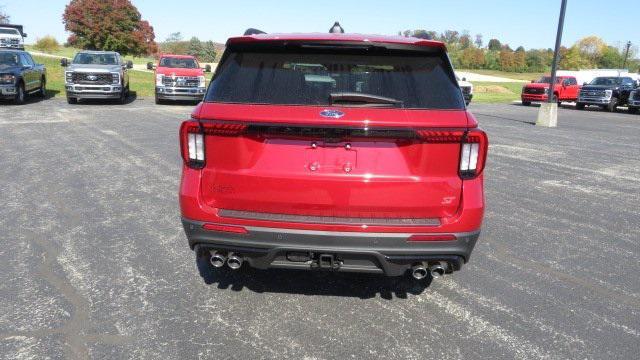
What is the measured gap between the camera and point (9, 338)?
3.11 meters

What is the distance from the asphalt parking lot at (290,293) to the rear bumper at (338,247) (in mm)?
482

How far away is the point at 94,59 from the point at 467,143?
19.7m

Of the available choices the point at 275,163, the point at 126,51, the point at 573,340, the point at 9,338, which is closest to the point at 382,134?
the point at 275,163

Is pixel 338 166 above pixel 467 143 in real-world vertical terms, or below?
below

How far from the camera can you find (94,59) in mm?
19641

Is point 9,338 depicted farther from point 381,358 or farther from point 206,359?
point 381,358

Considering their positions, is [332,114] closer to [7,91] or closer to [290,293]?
[290,293]

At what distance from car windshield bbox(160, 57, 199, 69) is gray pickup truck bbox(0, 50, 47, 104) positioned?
4.81 meters

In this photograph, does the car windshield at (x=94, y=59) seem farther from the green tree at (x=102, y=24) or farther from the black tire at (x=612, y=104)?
the green tree at (x=102, y=24)

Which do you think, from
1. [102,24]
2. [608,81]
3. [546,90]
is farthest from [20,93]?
[102,24]

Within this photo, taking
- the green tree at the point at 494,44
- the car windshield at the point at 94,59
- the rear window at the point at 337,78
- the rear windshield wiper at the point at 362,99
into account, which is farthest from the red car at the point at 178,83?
the green tree at the point at 494,44

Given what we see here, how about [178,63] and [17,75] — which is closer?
[17,75]

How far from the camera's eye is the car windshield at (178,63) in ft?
67.8

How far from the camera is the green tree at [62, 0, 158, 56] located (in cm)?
5556
